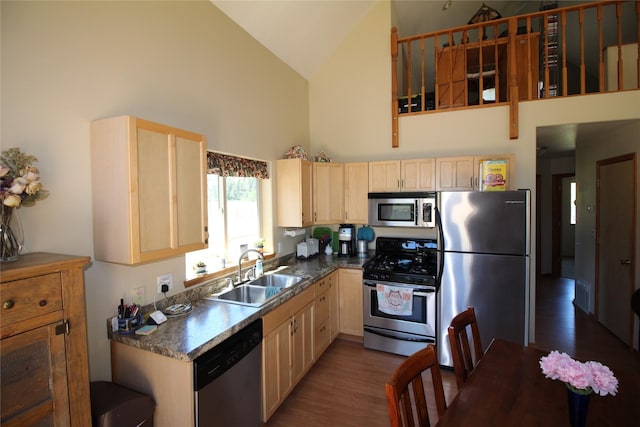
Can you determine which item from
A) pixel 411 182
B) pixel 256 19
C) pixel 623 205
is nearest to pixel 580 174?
pixel 623 205

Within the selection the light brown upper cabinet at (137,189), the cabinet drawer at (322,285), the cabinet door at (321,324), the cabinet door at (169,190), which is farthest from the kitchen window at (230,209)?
the cabinet door at (321,324)

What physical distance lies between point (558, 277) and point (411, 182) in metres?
5.03

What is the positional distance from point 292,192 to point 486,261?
2.09m

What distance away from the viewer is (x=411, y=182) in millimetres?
3559

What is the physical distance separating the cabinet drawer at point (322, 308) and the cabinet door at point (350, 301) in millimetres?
331

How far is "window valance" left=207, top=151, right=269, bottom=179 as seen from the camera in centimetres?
257

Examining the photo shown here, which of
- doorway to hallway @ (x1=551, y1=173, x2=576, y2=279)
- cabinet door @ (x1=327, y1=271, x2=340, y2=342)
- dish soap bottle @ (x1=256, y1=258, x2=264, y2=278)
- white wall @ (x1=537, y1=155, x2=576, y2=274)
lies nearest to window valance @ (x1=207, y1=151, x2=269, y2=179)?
dish soap bottle @ (x1=256, y1=258, x2=264, y2=278)

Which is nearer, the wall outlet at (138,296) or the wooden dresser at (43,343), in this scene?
the wooden dresser at (43,343)

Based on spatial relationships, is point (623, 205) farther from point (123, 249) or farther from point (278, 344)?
point (123, 249)

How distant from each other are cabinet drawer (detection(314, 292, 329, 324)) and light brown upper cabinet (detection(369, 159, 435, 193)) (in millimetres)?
1408

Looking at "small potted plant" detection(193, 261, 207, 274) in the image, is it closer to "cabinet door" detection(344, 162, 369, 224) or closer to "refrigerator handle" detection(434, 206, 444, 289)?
"cabinet door" detection(344, 162, 369, 224)

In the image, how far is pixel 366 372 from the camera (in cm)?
293

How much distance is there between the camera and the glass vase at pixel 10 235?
4.09 ft

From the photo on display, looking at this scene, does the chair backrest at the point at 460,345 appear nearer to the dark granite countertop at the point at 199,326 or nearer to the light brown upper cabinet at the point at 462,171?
the dark granite countertop at the point at 199,326
